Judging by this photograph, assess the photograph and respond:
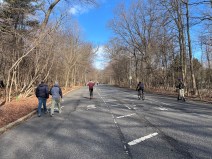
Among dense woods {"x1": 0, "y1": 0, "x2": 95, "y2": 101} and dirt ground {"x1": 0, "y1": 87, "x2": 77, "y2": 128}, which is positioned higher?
dense woods {"x1": 0, "y1": 0, "x2": 95, "y2": 101}

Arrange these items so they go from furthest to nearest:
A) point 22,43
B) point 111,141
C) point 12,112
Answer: point 22,43, point 12,112, point 111,141

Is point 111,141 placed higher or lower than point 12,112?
lower

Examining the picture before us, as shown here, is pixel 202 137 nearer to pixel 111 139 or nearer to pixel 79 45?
pixel 111 139

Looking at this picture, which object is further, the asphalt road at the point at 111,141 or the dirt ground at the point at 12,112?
the dirt ground at the point at 12,112

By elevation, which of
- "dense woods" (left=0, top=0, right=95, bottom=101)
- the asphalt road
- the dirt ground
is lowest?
the asphalt road

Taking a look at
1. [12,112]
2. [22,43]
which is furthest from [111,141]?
[22,43]

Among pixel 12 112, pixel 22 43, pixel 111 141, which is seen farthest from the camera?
pixel 22 43

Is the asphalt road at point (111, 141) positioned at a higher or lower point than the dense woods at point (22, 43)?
lower

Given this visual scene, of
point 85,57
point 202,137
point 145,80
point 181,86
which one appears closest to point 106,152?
point 202,137

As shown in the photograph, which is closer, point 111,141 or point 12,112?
point 111,141

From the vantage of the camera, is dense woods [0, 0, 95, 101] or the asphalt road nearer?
the asphalt road

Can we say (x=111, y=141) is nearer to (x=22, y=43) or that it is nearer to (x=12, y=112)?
(x=12, y=112)

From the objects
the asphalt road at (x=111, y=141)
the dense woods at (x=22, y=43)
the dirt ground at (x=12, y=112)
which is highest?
the dense woods at (x=22, y=43)

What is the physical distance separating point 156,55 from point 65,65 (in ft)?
64.3
